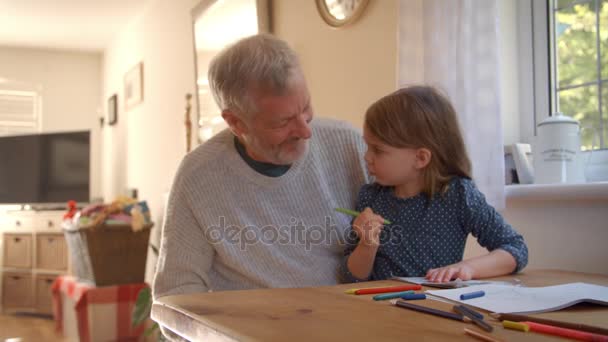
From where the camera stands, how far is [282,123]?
4.29ft

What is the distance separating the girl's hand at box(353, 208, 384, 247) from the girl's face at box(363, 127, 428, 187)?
0.15 metres

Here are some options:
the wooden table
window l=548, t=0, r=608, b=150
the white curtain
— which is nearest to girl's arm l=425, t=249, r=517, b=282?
the wooden table

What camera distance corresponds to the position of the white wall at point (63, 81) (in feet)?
20.2

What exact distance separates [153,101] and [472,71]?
3614 mm

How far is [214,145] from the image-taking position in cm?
139

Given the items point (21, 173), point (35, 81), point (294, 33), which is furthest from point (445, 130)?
point (35, 81)

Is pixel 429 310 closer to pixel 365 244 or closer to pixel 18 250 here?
pixel 365 244

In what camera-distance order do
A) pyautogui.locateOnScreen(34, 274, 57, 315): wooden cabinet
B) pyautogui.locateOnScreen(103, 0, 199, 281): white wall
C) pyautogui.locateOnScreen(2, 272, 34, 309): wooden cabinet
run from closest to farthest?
pyautogui.locateOnScreen(103, 0, 199, 281): white wall < pyautogui.locateOnScreen(34, 274, 57, 315): wooden cabinet < pyautogui.locateOnScreen(2, 272, 34, 309): wooden cabinet

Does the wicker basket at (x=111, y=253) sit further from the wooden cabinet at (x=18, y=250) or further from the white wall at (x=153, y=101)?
the wooden cabinet at (x=18, y=250)

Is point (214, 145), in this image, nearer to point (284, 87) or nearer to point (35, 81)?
point (284, 87)

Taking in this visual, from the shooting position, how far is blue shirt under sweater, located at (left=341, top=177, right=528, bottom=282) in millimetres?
1249

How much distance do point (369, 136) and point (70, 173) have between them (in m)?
4.68

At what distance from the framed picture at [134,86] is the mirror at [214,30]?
1.57 metres

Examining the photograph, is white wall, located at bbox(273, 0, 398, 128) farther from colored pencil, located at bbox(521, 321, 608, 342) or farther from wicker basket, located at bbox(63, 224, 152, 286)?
wicker basket, located at bbox(63, 224, 152, 286)
